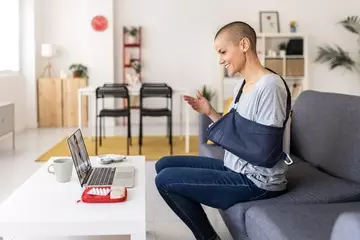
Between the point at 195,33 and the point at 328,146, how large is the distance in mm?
5403

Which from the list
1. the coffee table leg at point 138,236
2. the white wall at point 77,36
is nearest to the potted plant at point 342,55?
the white wall at point 77,36

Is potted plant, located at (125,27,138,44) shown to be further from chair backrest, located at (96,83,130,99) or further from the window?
chair backrest, located at (96,83,130,99)

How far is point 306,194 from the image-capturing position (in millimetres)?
2025

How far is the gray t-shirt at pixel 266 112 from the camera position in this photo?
1.86 metres

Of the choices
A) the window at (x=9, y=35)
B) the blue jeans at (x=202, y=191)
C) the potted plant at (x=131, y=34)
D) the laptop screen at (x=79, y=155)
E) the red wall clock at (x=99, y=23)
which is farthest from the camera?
the potted plant at (x=131, y=34)

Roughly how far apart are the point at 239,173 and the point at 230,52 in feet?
1.80

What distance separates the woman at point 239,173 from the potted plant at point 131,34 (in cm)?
572

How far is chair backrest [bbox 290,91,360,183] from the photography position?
229cm

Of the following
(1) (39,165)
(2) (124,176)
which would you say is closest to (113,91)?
(1) (39,165)

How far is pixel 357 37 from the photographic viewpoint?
766 centimetres

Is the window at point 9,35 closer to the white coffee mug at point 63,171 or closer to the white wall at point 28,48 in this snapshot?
the white wall at point 28,48

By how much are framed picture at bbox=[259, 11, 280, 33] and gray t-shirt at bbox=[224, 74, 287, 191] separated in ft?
18.9

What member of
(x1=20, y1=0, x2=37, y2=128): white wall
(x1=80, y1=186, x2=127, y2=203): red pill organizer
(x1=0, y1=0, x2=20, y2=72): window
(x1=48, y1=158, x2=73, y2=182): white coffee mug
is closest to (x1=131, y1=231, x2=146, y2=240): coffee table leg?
(x1=80, y1=186, x2=127, y2=203): red pill organizer

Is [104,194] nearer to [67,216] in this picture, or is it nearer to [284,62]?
[67,216]
